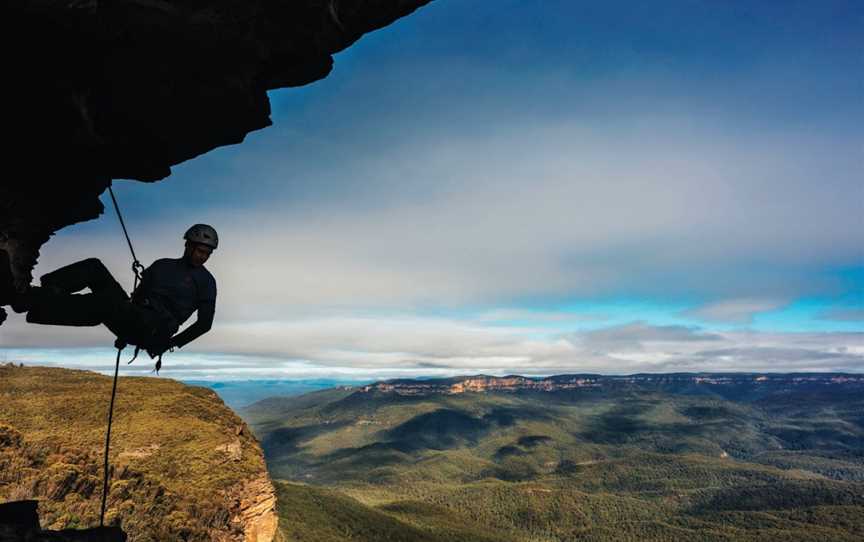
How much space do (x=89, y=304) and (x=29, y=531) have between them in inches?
208

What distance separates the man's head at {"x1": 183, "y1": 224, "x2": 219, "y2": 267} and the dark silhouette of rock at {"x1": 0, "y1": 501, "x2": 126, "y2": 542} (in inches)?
265

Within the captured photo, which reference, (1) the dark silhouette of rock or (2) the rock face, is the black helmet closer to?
(2) the rock face

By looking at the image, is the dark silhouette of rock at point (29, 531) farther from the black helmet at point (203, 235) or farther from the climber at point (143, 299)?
the black helmet at point (203, 235)

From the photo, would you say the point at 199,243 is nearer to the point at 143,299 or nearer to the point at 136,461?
the point at 143,299

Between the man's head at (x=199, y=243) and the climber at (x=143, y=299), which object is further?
the man's head at (x=199, y=243)

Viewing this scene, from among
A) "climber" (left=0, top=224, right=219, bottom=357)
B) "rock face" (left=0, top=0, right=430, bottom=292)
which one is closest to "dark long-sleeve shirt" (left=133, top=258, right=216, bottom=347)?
"climber" (left=0, top=224, right=219, bottom=357)

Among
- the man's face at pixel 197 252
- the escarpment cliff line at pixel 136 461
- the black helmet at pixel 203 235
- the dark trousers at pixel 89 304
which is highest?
the black helmet at pixel 203 235

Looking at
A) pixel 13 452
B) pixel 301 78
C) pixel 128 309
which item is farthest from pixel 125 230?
pixel 13 452

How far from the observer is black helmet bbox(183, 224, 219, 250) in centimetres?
Result: 1147

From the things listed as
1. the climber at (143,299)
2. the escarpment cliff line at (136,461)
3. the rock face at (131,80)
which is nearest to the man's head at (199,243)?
the climber at (143,299)

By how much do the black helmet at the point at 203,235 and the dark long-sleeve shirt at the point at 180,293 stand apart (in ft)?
2.11

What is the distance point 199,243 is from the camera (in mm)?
11477

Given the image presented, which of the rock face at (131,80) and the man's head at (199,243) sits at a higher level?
the rock face at (131,80)

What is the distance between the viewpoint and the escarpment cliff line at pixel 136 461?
113ft
